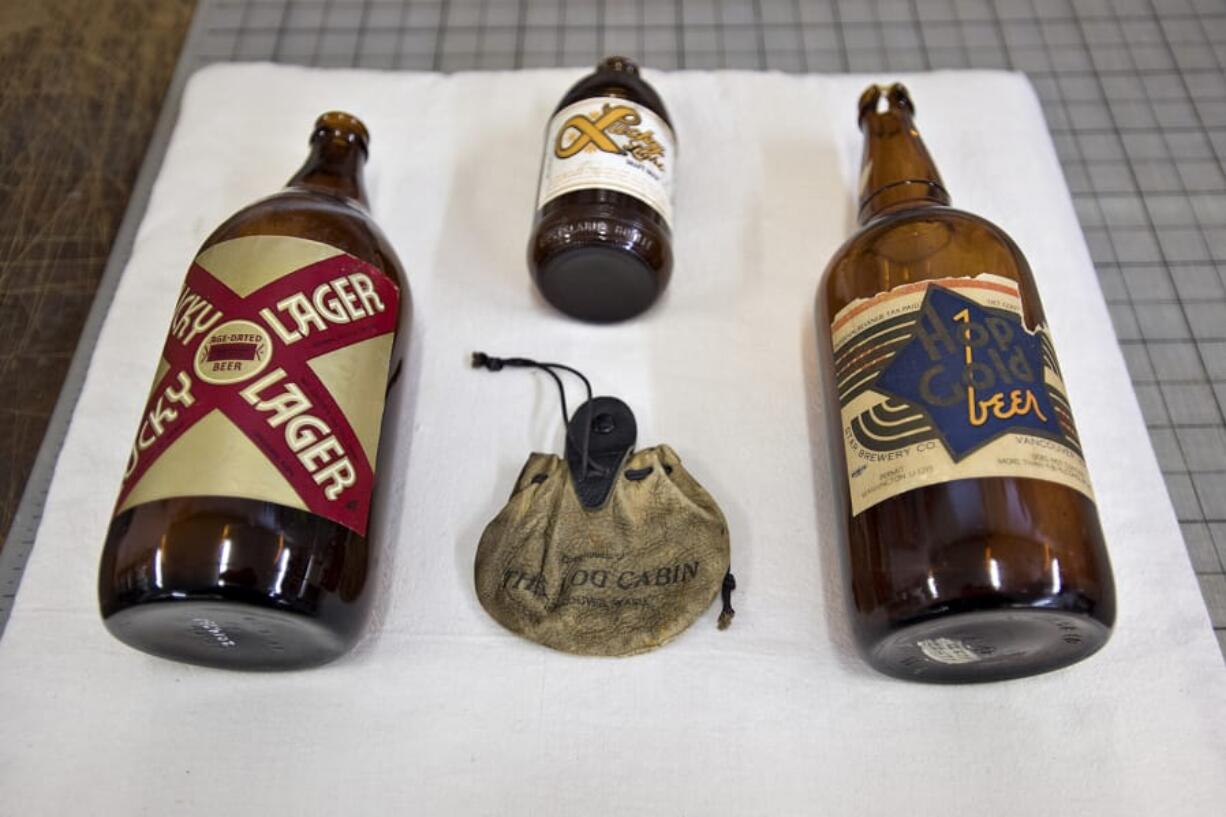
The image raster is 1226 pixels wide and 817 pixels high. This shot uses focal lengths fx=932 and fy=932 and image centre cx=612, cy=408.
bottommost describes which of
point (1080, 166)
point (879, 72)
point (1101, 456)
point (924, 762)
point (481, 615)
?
point (924, 762)

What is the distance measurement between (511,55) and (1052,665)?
87 cm

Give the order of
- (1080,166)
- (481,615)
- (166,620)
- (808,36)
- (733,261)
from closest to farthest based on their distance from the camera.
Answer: (166,620), (481,615), (733,261), (1080,166), (808,36)

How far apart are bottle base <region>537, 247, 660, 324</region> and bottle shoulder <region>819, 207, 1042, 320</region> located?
0.16m

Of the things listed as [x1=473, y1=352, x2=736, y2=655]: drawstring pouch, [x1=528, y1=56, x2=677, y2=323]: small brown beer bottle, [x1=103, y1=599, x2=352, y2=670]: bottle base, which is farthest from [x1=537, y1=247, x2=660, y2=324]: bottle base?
[x1=103, y1=599, x2=352, y2=670]: bottle base

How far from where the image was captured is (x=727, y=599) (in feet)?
2.31

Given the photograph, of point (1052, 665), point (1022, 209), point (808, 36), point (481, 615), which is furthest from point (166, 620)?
point (808, 36)

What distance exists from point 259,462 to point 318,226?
21 centimetres

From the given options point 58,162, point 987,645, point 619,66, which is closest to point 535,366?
point 619,66

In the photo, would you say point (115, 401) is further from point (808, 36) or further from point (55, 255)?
point (808, 36)

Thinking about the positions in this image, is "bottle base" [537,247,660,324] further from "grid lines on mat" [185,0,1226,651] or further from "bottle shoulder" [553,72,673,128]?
"grid lines on mat" [185,0,1226,651]

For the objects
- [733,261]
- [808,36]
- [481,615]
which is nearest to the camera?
[481,615]

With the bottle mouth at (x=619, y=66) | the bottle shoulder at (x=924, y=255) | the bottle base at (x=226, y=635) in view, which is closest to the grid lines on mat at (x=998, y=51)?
the bottle mouth at (x=619, y=66)

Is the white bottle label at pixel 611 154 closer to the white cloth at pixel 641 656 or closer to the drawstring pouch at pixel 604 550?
the white cloth at pixel 641 656

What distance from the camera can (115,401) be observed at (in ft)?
2.67
